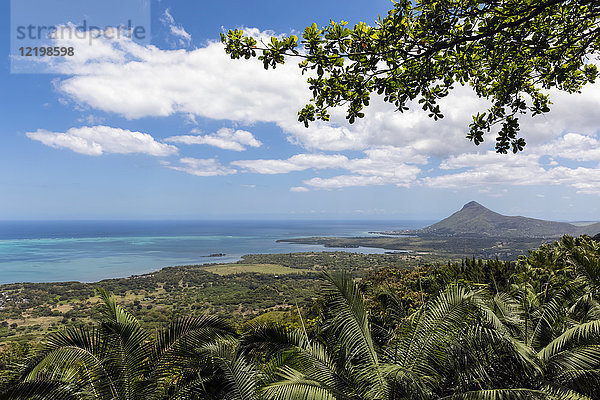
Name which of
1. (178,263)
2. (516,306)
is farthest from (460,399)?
(178,263)

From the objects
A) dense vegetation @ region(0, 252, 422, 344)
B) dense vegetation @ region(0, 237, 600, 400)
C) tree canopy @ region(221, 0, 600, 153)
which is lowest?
dense vegetation @ region(0, 252, 422, 344)

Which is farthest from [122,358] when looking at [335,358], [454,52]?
[454,52]

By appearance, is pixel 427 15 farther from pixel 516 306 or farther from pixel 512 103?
pixel 516 306

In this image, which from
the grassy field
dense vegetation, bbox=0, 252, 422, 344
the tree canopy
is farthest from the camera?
the grassy field

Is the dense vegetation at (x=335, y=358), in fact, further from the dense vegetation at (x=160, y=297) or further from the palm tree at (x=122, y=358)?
the dense vegetation at (x=160, y=297)

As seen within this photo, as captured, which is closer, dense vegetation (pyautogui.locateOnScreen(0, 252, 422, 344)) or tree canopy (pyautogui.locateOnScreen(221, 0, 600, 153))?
tree canopy (pyautogui.locateOnScreen(221, 0, 600, 153))

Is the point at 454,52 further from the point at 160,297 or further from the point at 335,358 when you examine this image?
the point at 160,297

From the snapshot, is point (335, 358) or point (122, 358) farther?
point (335, 358)

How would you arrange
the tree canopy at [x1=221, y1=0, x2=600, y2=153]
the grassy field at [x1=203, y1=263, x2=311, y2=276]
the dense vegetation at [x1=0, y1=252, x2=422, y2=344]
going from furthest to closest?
the grassy field at [x1=203, y1=263, x2=311, y2=276] → the dense vegetation at [x1=0, y1=252, x2=422, y2=344] → the tree canopy at [x1=221, y1=0, x2=600, y2=153]

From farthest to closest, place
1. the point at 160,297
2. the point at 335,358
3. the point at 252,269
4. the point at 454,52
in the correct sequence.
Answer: the point at 252,269 < the point at 160,297 < the point at 335,358 < the point at 454,52

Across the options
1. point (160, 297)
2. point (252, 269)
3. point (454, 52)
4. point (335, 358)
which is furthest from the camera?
point (252, 269)

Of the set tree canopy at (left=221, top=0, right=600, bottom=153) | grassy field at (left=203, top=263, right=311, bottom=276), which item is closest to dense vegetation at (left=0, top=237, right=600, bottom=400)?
tree canopy at (left=221, top=0, right=600, bottom=153)

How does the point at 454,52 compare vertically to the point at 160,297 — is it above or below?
above

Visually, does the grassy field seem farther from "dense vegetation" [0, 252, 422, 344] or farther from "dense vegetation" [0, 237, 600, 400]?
"dense vegetation" [0, 237, 600, 400]
